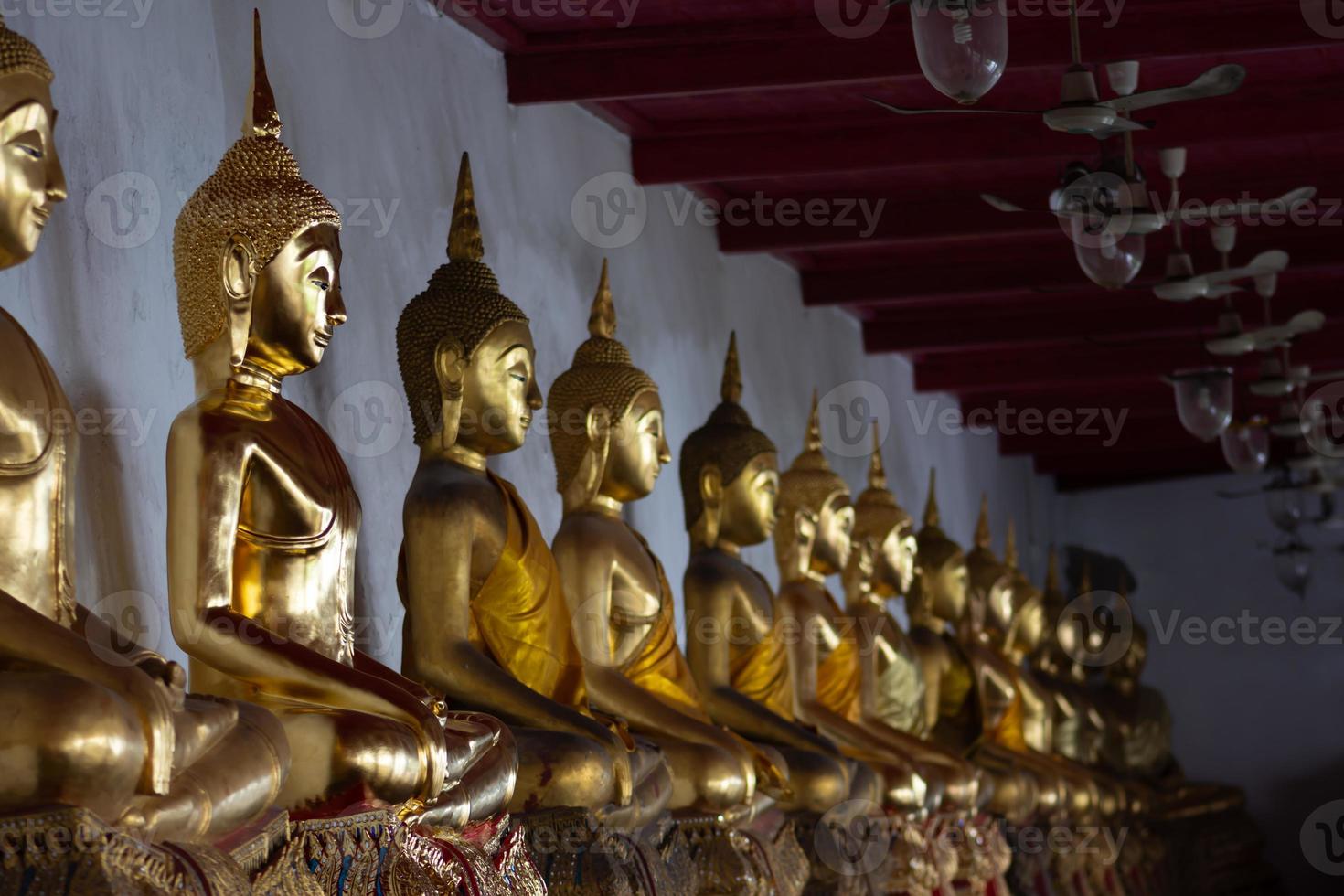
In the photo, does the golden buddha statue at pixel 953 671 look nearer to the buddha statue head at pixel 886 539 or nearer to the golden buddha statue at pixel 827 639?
the buddha statue head at pixel 886 539

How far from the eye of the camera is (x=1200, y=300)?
932cm

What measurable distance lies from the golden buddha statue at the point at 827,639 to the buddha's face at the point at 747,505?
356 millimetres

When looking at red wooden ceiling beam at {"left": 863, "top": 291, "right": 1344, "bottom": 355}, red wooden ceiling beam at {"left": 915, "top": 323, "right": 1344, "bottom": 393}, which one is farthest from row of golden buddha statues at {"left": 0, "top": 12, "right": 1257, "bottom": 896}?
red wooden ceiling beam at {"left": 915, "top": 323, "right": 1344, "bottom": 393}

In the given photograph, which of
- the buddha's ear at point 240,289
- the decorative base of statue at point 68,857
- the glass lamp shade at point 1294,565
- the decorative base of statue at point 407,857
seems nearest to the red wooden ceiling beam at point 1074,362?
the glass lamp shade at point 1294,565

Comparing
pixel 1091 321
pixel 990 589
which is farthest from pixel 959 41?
pixel 1091 321

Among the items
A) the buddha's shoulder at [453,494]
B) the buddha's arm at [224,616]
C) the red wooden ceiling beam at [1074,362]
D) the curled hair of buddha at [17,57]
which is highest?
the red wooden ceiling beam at [1074,362]

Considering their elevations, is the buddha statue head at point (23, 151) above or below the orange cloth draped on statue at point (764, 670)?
above

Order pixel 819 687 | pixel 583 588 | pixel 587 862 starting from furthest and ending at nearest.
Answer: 1. pixel 819 687
2. pixel 583 588
3. pixel 587 862

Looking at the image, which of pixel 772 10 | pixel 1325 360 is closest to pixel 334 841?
pixel 772 10

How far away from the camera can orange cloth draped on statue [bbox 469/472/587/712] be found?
422cm

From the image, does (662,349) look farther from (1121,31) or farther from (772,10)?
(1121,31)

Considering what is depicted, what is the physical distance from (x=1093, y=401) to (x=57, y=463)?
31.3 feet

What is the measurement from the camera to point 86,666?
2.61 metres

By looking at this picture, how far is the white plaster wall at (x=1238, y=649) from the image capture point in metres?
13.9
